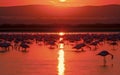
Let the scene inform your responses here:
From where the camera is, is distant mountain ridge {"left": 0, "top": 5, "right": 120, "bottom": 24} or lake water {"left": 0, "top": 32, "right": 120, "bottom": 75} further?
distant mountain ridge {"left": 0, "top": 5, "right": 120, "bottom": 24}

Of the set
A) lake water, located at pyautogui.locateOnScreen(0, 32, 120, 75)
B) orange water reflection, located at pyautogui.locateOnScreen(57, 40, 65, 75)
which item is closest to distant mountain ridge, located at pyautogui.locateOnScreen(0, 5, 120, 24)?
lake water, located at pyautogui.locateOnScreen(0, 32, 120, 75)

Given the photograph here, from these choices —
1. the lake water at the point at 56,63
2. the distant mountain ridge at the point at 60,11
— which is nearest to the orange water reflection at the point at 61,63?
the lake water at the point at 56,63

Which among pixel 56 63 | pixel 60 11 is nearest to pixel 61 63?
pixel 56 63

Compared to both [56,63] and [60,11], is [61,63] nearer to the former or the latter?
[56,63]

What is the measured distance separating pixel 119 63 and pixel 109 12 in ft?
295

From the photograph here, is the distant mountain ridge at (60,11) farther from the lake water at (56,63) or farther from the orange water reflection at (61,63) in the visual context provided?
the orange water reflection at (61,63)

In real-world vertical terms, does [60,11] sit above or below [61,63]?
above

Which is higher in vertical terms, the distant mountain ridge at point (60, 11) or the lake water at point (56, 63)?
the distant mountain ridge at point (60, 11)

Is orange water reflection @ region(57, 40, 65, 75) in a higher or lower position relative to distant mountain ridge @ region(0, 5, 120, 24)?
lower

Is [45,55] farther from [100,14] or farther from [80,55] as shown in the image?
[100,14]

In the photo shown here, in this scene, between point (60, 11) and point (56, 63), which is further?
point (60, 11)

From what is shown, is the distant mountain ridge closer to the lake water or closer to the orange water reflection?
the lake water

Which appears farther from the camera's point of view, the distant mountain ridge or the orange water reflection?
the distant mountain ridge

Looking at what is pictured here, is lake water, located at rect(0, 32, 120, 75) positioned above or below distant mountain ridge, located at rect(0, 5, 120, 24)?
below
